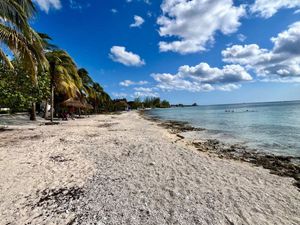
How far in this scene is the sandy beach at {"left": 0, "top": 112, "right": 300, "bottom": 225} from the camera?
341 cm

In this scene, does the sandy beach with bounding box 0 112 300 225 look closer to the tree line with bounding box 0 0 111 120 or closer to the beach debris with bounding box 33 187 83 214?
the beach debris with bounding box 33 187 83 214

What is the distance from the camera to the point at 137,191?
4.33m

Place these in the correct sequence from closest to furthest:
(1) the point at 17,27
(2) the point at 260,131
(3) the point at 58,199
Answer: (3) the point at 58,199 < (1) the point at 17,27 < (2) the point at 260,131

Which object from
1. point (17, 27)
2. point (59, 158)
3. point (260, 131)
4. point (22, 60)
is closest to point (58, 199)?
point (59, 158)

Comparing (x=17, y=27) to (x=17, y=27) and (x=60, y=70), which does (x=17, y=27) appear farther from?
(x=60, y=70)

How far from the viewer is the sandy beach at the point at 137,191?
341 centimetres

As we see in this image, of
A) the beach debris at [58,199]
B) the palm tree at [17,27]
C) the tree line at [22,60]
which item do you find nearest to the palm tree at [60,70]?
the tree line at [22,60]

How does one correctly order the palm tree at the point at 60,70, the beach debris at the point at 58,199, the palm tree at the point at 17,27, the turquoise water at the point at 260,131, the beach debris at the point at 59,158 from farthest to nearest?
the palm tree at the point at 60,70
the turquoise water at the point at 260,131
the palm tree at the point at 17,27
the beach debris at the point at 59,158
the beach debris at the point at 58,199

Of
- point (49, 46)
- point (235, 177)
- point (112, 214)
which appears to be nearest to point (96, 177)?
point (112, 214)

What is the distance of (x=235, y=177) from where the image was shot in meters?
5.36

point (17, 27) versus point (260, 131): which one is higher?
point (17, 27)

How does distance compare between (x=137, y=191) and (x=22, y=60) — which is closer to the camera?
(x=137, y=191)

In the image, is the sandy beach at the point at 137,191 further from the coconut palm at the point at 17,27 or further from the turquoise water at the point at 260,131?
the turquoise water at the point at 260,131

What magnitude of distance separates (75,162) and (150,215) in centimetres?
356
